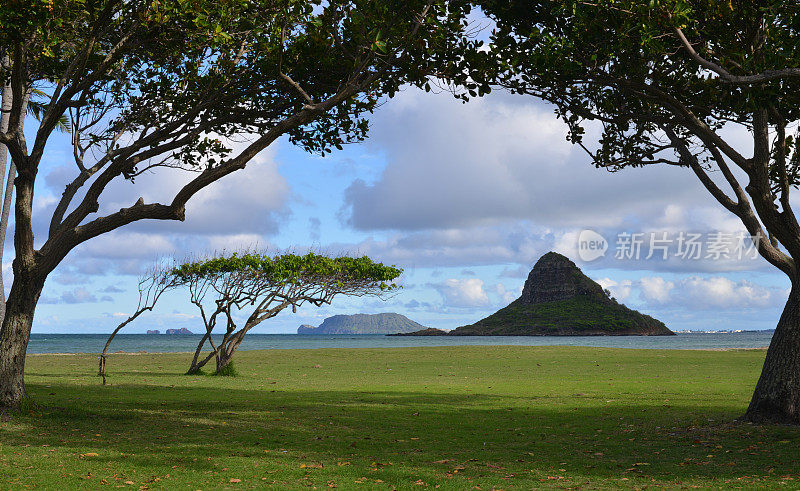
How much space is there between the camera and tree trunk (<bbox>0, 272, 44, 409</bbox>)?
48.8ft

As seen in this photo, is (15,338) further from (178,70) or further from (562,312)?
(562,312)

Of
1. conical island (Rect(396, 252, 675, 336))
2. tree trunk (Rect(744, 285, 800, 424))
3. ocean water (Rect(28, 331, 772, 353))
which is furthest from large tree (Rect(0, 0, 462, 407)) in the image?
conical island (Rect(396, 252, 675, 336))

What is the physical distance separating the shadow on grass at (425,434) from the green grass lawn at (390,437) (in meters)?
0.04

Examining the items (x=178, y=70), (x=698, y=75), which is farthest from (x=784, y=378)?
(x=178, y=70)

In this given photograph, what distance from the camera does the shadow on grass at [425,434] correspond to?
11.0 meters

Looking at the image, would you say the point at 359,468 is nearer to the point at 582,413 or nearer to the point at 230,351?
the point at 582,413

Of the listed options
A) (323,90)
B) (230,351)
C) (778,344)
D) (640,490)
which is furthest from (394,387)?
(640,490)

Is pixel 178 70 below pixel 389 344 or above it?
above

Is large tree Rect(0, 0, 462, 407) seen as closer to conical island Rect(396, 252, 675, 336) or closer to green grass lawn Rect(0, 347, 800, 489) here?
green grass lawn Rect(0, 347, 800, 489)

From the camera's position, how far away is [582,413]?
1731 centimetres

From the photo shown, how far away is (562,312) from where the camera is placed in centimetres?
16638

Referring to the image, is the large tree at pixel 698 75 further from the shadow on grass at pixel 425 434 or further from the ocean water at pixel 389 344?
the ocean water at pixel 389 344

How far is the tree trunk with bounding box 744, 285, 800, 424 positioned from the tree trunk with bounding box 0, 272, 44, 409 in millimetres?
15965

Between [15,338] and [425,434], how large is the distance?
927 cm
